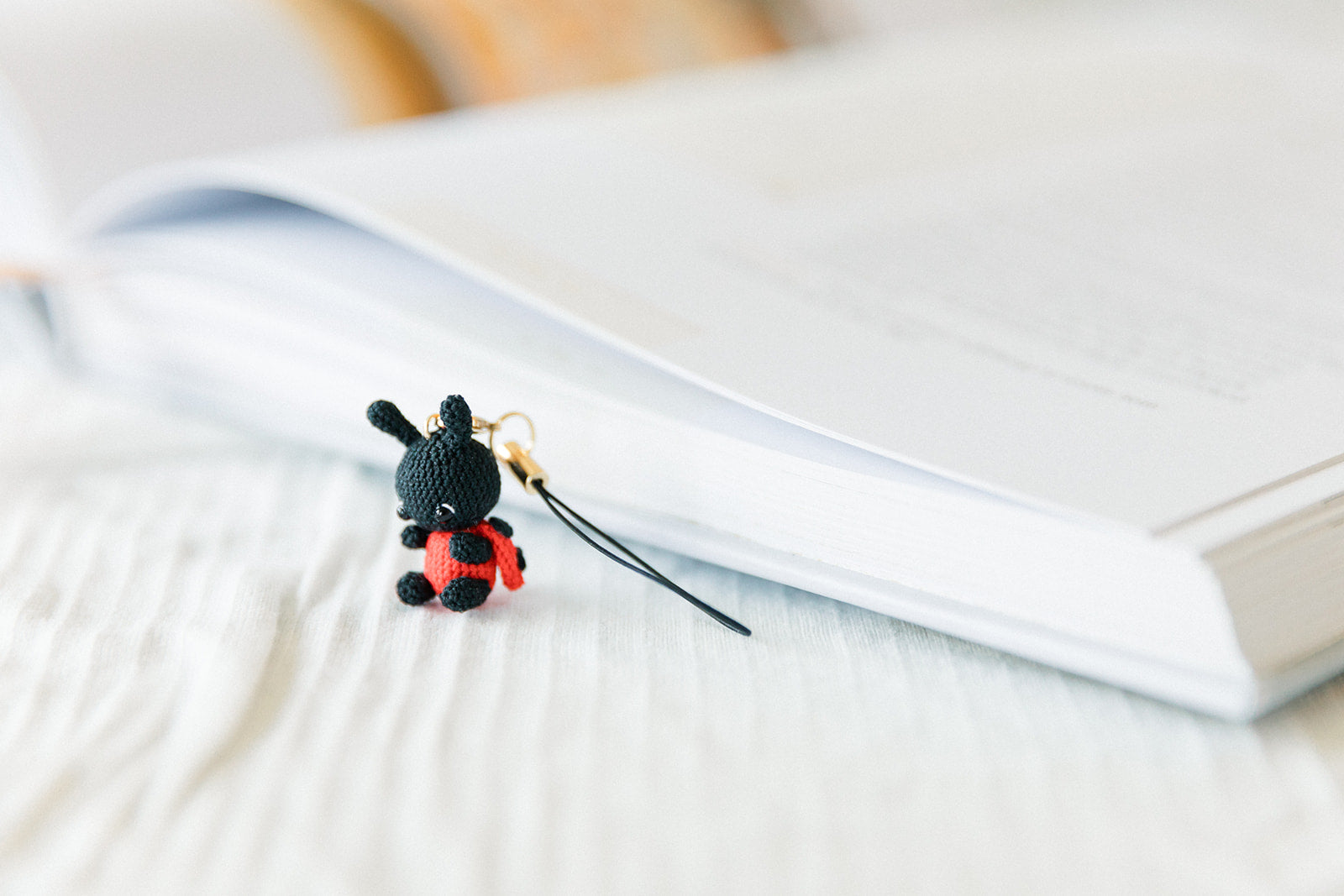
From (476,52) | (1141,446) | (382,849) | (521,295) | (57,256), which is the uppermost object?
(476,52)

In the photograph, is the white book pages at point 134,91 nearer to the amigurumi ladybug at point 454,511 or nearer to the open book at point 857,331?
the open book at point 857,331

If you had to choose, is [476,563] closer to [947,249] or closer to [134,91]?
[947,249]

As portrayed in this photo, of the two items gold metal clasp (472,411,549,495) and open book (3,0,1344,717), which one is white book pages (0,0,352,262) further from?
gold metal clasp (472,411,549,495)

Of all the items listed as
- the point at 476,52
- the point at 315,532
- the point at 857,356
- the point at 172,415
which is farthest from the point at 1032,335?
the point at 476,52

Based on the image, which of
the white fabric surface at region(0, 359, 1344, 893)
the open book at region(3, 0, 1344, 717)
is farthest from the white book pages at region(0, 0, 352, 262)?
the white fabric surface at region(0, 359, 1344, 893)

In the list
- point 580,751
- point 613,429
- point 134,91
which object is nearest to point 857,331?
point 613,429

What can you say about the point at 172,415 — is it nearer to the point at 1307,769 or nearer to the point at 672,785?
the point at 672,785

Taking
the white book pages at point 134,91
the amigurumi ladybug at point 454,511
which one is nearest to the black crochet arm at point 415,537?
the amigurumi ladybug at point 454,511
